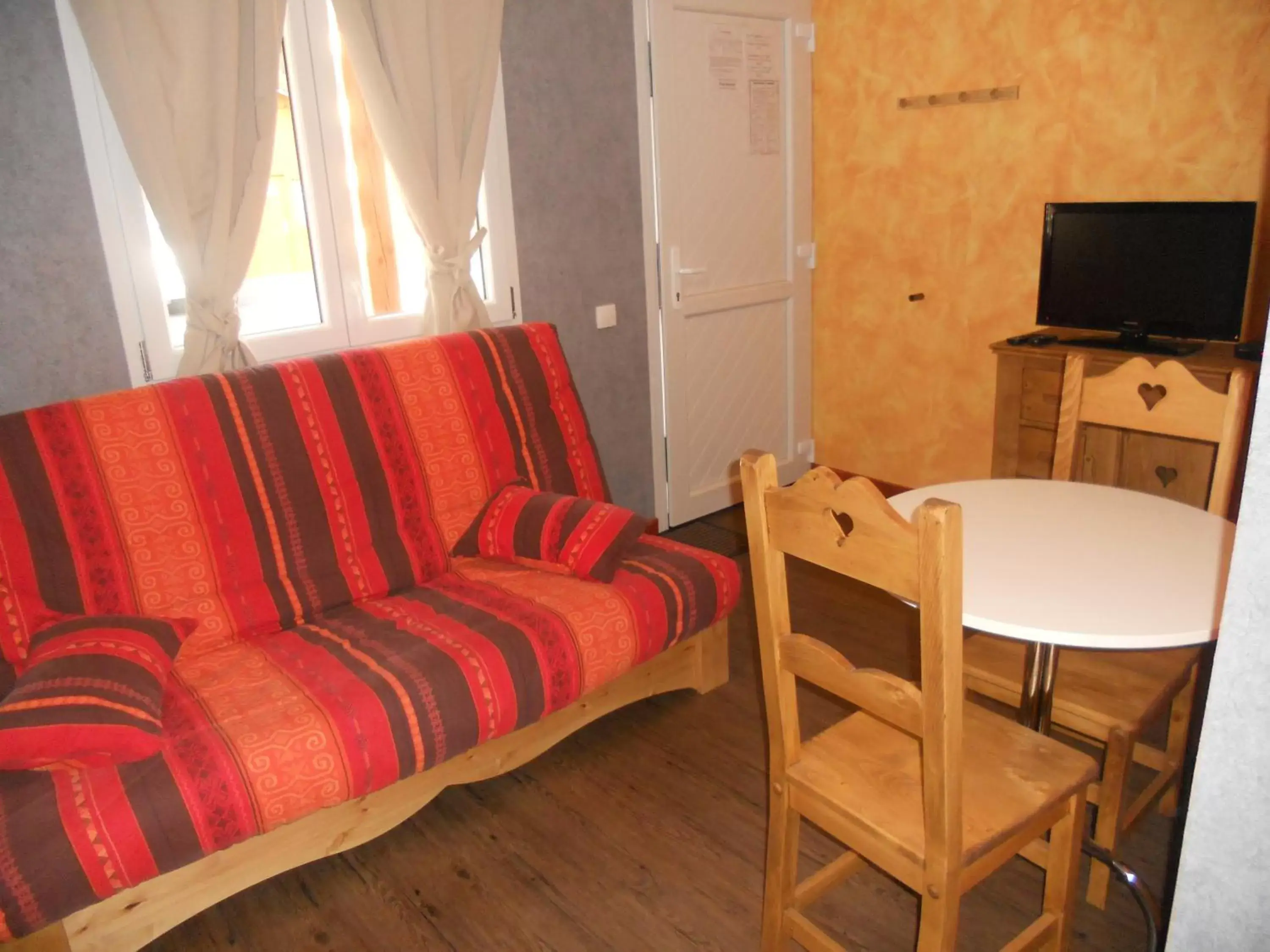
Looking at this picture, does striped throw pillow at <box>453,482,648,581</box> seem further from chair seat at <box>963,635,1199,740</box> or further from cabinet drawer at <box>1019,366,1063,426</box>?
cabinet drawer at <box>1019,366,1063,426</box>

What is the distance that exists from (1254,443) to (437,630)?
70.9 inches

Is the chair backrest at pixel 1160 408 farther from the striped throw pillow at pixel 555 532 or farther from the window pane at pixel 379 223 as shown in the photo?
the window pane at pixel 379 223

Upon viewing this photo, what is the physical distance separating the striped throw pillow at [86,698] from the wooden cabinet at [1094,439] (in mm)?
2507

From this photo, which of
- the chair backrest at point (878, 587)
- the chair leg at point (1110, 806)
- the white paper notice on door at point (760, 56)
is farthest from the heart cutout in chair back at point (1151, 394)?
the white paper notice on door at point (760, 56)

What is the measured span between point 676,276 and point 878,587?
259 centimetres

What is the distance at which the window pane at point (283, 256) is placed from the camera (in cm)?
287

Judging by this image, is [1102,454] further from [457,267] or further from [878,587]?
[457,267]

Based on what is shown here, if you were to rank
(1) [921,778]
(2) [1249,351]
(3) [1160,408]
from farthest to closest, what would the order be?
1. (2) [1249,351]
2. (3) [1160,408]
3. (1) [921,778]

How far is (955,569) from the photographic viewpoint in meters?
1.21

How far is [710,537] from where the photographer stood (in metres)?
3.91

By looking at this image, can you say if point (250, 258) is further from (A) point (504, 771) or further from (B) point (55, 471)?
(A) point (504, 771)

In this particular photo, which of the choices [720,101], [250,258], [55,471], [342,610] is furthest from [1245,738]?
[720,101]

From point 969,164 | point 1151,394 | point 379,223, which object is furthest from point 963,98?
point 379,223

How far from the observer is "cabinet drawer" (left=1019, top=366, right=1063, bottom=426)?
318 cm
